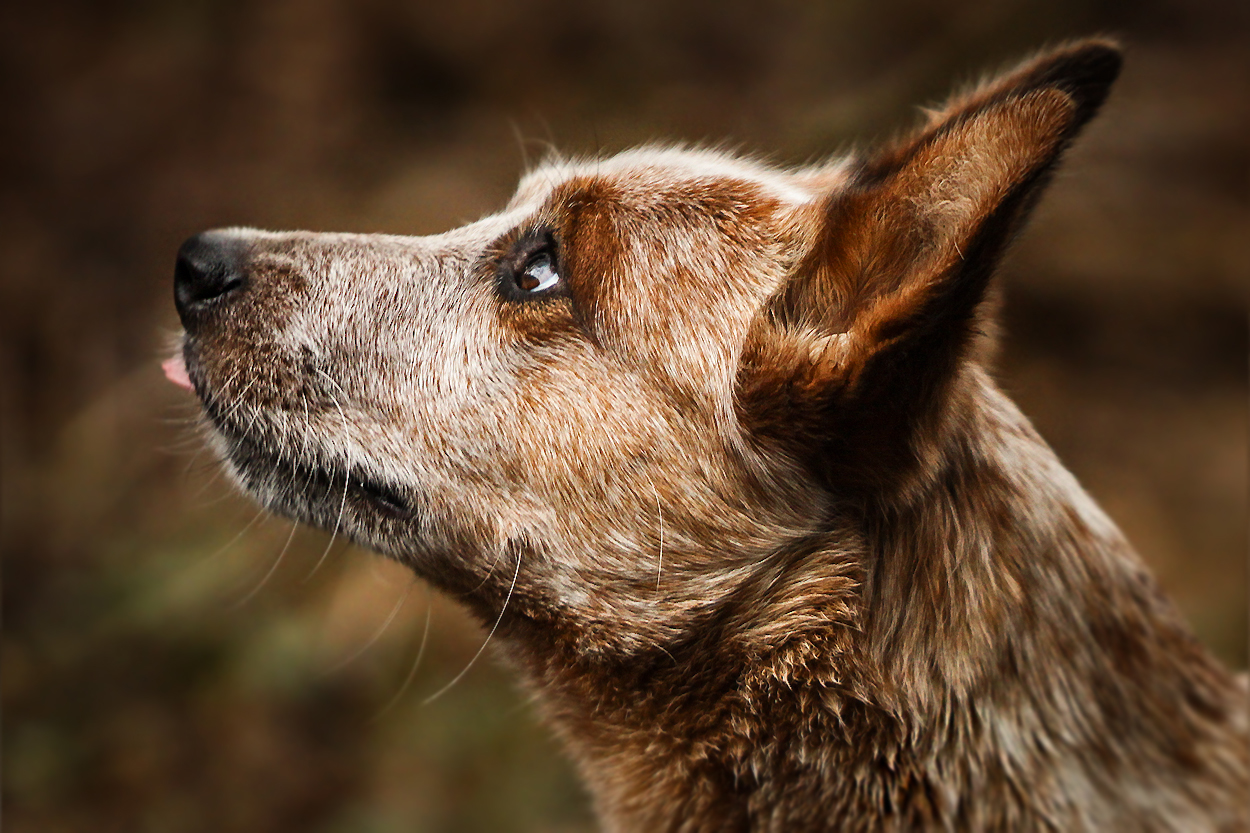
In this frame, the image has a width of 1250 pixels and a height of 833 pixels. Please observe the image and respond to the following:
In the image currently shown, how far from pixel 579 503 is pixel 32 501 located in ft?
16.6

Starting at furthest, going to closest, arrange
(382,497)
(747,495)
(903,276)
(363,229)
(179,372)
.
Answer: (363,229), (179,372), (382,497), (747,495), (903,276)

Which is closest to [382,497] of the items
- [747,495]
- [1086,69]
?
[747,495]

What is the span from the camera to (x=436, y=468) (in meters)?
2.19

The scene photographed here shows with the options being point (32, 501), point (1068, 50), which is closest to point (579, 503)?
point (1068, 50)

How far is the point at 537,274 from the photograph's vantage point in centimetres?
230

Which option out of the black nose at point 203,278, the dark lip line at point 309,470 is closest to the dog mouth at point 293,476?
the dark lip line at point 309,470

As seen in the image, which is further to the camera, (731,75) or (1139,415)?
(731,75)

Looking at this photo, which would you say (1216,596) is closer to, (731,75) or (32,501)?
(731,75)

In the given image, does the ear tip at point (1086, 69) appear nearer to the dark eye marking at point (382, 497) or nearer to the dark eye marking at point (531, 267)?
the dark eye marking at point (531, 267)

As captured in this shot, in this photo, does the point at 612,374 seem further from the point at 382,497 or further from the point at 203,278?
the point at 203,278

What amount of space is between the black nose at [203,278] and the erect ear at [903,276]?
4.00 feet

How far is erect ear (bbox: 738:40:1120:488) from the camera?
1.61m

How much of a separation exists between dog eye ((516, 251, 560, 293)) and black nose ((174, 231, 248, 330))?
659 mm

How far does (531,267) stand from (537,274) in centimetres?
3
